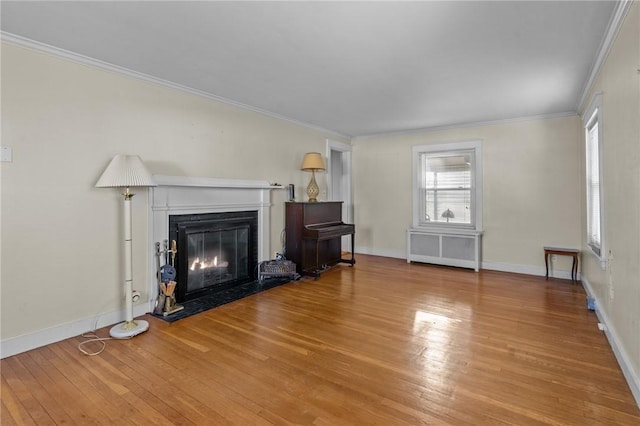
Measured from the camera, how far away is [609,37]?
2.43m

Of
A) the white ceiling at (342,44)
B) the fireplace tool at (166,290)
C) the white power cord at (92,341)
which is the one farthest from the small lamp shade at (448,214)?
the white power cord at (92,341)

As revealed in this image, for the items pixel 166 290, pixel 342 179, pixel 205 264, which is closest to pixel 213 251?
pixel 205 264

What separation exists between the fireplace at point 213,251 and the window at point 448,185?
10.6 feet

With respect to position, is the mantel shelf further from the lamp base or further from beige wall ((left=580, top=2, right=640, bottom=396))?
beige wall ((left=580, top=2, right=640, bottom=396))

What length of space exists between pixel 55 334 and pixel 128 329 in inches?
21.5

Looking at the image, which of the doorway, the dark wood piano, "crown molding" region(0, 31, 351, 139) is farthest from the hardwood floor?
the doorway

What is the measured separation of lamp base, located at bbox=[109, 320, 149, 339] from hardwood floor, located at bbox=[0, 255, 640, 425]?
0.07 metres

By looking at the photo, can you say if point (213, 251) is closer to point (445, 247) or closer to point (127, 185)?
point (127, 185)

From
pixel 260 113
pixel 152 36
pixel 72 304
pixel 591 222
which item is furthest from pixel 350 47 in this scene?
pixel 591 222

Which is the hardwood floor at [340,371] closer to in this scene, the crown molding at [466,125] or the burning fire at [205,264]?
the burning fire at [205,264]

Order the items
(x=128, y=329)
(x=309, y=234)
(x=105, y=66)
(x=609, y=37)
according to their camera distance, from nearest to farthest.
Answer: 1. (x=609, y=37)
2. (x=128, y=329)
3. (x=105, y=66)
4. (x=309, y=234)

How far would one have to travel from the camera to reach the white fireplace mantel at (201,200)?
11.0 feet

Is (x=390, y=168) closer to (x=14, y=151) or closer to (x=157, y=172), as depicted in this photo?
(x=157, y=172)

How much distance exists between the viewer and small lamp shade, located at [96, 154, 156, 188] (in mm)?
2715
